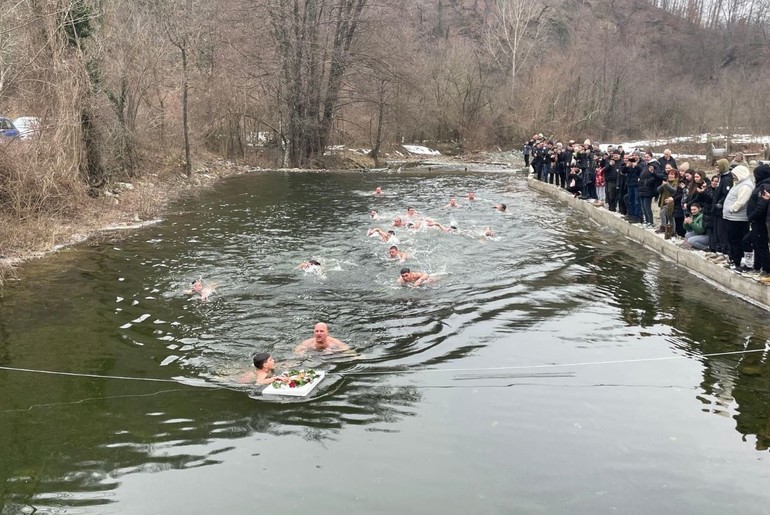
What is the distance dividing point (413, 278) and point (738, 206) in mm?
5922

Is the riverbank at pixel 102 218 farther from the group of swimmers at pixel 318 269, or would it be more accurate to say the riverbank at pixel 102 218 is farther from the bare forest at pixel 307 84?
the group of swimmers at pixel 318 269

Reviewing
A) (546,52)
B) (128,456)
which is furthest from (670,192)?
(546,52)

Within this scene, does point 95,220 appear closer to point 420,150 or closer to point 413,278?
point 413,278

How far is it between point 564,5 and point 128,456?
3419 inches

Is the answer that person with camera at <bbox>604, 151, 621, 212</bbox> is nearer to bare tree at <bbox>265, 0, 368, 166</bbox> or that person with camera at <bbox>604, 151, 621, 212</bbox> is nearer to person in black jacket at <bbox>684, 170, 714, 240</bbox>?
person in black jacket at <bbox>684, 170, 714, 240</bbox>

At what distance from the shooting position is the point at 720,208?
37.6ft

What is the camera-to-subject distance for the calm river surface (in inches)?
229

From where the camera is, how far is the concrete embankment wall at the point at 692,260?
1082cm

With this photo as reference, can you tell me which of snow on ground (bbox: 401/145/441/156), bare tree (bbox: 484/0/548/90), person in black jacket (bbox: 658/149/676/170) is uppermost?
bare tree (bbox: 484/0/548/90)

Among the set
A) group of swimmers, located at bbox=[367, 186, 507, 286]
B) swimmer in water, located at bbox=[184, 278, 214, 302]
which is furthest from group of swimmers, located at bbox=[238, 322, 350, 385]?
group of swimmers, located at bbox=[367, 186, 507, 286]

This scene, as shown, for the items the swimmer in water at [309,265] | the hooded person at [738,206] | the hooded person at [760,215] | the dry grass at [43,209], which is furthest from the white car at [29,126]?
the hooded person at [760,215]

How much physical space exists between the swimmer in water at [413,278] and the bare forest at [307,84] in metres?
9.27

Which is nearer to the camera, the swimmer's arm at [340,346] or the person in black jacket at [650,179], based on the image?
the swimmer's arm at [340,346]

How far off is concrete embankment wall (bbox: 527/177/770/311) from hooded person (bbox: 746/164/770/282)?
1.14 feet
